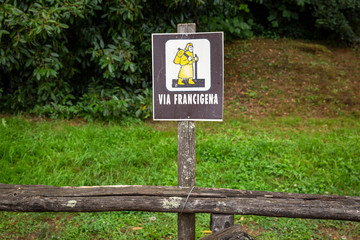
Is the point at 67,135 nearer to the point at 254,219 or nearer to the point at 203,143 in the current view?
the point at 203,143

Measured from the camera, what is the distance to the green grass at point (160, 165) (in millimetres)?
3461

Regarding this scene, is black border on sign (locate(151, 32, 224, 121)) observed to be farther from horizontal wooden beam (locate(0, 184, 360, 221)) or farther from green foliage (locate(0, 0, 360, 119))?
green foliage (locate(0, 0, 360, 119))

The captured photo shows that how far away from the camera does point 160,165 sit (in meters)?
4.45

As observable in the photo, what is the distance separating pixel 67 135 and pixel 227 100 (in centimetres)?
338

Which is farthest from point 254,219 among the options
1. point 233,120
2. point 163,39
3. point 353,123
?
point 353,123

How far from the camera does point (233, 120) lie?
6.03m

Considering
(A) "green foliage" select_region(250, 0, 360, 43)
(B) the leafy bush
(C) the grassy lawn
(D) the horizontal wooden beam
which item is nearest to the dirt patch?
(C) the grassy lawn

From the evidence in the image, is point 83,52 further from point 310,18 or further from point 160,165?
point 310,18

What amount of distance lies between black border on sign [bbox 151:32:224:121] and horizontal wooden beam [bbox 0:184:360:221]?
525mm

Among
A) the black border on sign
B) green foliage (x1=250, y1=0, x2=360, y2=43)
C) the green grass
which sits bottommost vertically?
the green grass

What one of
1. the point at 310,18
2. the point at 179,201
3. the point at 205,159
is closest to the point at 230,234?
the point at 179,201

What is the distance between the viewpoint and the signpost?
2.41 m

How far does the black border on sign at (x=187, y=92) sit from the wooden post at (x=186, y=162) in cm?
6

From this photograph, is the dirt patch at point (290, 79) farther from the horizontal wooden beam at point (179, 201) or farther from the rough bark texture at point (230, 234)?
the rough bark texture at point (230, 234)
